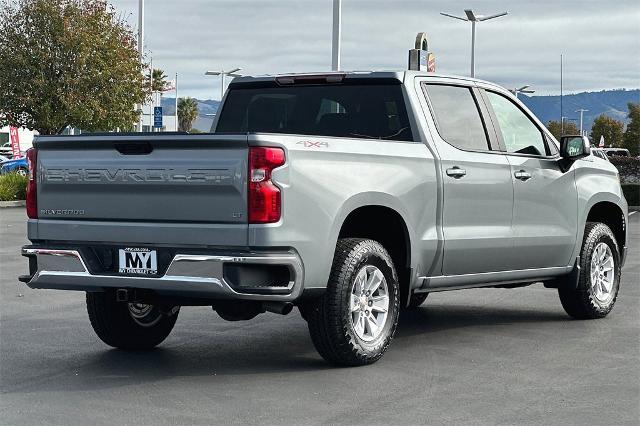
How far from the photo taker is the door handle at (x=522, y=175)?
9334 millimetres

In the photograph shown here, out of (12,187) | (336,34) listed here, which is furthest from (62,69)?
(336,34)

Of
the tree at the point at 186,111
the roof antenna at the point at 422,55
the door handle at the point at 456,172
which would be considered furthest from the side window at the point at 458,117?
the tree at the point at 186,111

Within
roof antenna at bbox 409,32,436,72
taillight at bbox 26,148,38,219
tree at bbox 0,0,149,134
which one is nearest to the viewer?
taillight at bbox 26,148,38,219

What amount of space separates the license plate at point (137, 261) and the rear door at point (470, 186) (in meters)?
2.21

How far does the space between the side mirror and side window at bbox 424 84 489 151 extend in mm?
904

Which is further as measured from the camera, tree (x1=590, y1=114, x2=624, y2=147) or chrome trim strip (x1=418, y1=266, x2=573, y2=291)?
tree (x1=590, y1=114, x2=624, y2=147)

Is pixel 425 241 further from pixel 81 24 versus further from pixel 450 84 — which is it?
pixel 81 24

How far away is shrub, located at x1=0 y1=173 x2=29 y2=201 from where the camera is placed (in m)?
31.8

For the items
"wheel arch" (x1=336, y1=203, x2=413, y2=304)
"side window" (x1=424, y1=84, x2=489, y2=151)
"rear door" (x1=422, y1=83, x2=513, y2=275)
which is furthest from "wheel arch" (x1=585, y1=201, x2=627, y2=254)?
"wheel arch" (x1=336, y1=203, x2=413, y2=304)

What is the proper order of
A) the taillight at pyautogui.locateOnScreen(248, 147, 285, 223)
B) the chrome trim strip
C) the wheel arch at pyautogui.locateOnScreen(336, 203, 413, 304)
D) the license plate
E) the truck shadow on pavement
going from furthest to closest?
the chrome trim strip → the wheel arch at pyautogui.locateOnScreen(336, 203, 413, 304) → the truck shadow on pavement → the license plate → the taillight at pyautogui.locateOnScreen(248, 147, 285, 223)

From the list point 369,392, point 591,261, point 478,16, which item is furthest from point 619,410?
point 478,16

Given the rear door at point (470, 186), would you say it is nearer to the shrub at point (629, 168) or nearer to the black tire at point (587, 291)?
the black tire at point (587, 291)

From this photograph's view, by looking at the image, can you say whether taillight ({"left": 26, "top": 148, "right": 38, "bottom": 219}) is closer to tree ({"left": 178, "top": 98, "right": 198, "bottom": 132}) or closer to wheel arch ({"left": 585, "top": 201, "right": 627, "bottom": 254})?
wheel arch ({"left": 585, "top": 201, "right": 627, "bottom": 254})

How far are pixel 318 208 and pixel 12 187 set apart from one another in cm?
2591
